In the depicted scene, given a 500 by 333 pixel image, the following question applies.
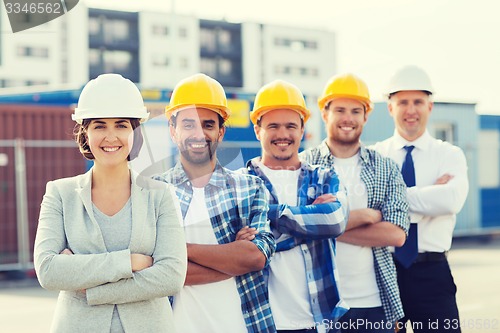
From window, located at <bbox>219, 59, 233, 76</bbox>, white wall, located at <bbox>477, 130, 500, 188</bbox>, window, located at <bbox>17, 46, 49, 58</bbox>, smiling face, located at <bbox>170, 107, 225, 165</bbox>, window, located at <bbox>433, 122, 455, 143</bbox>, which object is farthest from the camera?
window, located at <bbox>219, 59, 233, 76</bbox>

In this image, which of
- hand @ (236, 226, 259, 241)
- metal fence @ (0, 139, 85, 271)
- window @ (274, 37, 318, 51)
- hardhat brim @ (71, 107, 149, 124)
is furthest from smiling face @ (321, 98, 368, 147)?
window @ (274, 37, 318, 51)

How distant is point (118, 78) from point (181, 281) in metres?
0.86

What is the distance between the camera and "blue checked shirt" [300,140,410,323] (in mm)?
3963

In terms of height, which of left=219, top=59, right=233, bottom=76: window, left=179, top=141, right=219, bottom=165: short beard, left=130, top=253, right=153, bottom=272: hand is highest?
left=219, top=59, right=233, bottom=76: window

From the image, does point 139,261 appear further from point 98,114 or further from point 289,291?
point 289,291

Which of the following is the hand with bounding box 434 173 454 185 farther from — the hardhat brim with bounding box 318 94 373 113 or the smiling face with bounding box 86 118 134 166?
the smiling face with bounding box 86 118 134 166

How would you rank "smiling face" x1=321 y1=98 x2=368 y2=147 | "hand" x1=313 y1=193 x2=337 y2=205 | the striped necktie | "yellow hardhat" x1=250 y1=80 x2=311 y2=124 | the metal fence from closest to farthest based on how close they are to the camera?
"hand" x1=313 y1=193 x2=337 y2=205 < "yellow hardhat" x1=250 y1=80 x2=311 y2=124 < "smiling face" x1=321 y1=98 x2=368 y2=147 < the striped necktie < the metal fence

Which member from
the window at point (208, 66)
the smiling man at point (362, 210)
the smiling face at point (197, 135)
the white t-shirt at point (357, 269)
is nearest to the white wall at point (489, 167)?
the smiling man at point (362, 210)

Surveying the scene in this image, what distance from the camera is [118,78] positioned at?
9.65 feet

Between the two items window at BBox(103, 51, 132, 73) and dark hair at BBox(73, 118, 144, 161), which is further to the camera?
window at BBox(103, 51, 132, 73)

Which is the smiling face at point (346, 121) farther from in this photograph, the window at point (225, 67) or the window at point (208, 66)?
the window at point (225, 67)

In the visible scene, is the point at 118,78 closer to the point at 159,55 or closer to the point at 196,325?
the point at 196,325

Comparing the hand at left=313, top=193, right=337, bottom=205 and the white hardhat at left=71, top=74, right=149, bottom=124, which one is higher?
the white hardhat at left=71, top=74, right=149, bottom=124

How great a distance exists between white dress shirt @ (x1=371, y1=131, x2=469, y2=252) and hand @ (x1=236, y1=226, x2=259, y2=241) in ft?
4.83
